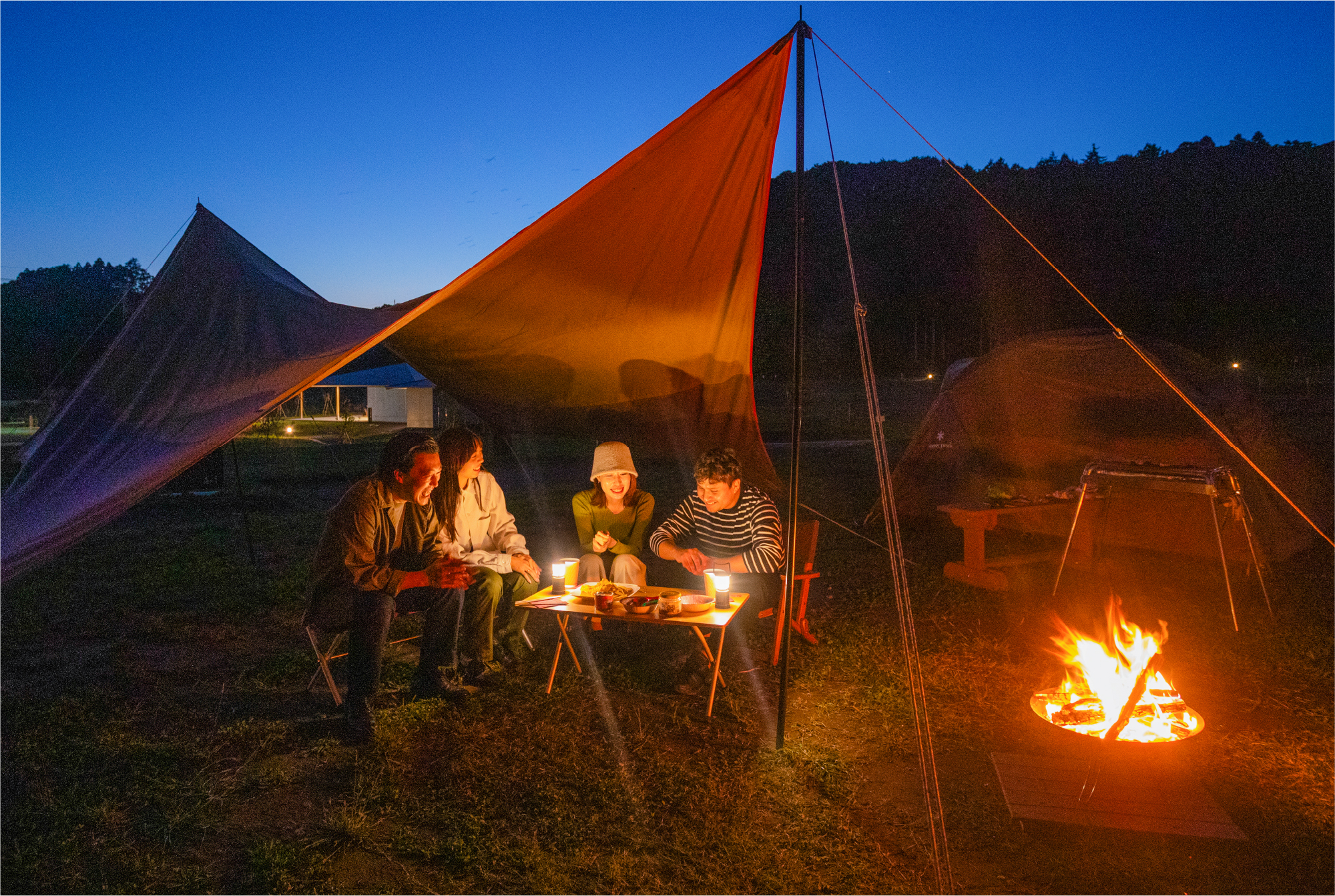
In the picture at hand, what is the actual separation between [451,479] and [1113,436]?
564cm

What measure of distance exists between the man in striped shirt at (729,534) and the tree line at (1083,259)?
3449cm

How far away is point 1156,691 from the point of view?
2820mm

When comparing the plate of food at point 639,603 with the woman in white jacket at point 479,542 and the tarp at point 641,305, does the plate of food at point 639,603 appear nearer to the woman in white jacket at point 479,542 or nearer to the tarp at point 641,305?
the woman in white jacket at point 479,542

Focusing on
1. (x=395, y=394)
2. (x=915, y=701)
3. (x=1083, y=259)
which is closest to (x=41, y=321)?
(x=395, y=394)

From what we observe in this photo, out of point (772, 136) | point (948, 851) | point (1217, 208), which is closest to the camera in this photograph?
point (948, 851)

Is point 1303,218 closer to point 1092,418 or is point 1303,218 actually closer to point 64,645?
point 1092,418

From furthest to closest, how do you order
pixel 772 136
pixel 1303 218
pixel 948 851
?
pixel 1303 218
pixel 772 136
pixel 948 851

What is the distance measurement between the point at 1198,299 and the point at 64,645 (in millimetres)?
62512

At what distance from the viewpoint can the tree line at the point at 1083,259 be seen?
146 ft

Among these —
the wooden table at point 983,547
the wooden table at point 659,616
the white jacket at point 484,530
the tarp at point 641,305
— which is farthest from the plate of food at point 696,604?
the wooden table at point 983,547

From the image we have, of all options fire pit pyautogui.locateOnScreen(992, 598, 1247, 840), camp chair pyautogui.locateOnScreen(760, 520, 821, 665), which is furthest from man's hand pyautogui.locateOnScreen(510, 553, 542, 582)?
fire pit pyautogui.locateOnScreen(992, 598, 1247, 840)

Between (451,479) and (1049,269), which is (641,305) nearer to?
(451,479)

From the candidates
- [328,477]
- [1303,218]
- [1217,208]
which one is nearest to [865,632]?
[328,477]

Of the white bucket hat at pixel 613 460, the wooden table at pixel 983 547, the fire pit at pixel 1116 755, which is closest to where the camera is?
the fire pit at pixel 1116 755
